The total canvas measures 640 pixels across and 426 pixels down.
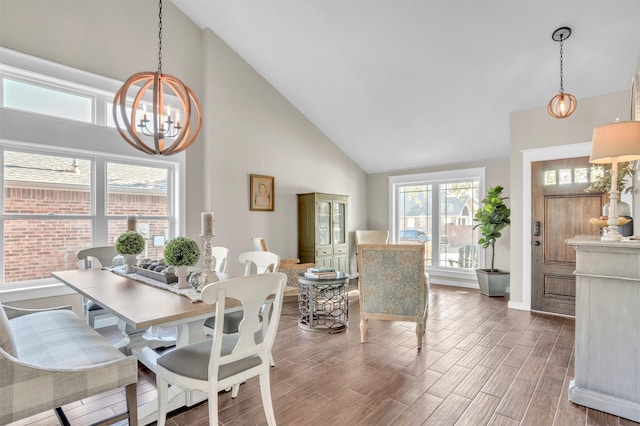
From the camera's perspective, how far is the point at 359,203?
7105mm

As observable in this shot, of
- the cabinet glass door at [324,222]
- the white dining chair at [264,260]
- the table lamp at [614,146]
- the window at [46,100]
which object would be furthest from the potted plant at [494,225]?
the window at [46,100]

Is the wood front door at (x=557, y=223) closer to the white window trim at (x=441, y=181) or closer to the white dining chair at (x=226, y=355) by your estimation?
the white window trim at (x=441, y=181)

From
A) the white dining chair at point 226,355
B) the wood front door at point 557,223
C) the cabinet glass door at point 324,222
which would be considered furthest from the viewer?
the cabinet glass door at point 324,222

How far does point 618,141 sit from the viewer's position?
81.9 inches

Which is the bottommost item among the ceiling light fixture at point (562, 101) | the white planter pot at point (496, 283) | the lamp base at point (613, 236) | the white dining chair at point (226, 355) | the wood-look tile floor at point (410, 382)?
the wood-look tile floor at point (410, 382)

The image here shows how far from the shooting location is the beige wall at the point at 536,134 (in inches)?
152

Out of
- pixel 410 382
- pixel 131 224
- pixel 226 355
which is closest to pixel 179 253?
pixel 226 355

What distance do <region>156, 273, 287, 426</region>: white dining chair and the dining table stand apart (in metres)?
0.17

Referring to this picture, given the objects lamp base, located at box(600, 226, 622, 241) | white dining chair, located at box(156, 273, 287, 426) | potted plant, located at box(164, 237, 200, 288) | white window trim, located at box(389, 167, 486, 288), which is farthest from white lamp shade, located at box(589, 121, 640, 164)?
white window trim, located at box(389, 167, 486, 288)

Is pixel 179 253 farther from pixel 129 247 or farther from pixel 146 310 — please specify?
pixel 129 247

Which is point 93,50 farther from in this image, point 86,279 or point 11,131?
point 86,279

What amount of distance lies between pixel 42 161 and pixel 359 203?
5258mm

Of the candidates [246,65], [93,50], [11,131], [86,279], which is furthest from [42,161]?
[246,65]

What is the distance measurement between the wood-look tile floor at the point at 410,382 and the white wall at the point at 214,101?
1.95 m
